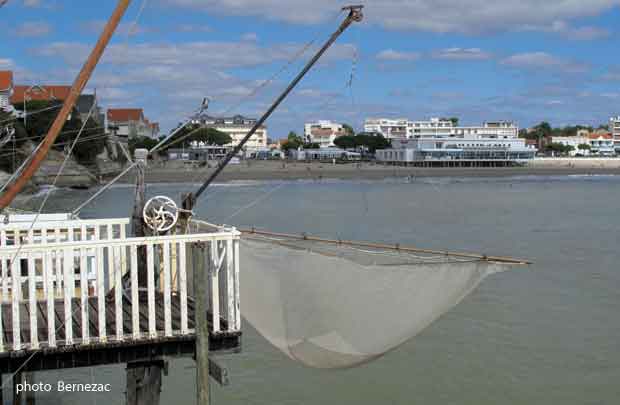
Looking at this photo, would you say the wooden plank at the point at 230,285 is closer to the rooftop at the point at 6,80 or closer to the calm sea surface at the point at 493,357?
the calm sea surface at the point at 493,357

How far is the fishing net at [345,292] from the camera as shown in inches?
292

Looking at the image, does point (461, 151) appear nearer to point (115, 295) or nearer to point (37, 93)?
point (37, 93)

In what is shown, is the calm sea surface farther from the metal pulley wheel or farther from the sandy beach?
the sandy beach

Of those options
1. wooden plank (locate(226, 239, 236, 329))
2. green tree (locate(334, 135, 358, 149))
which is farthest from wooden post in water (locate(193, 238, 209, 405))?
green tree (locate(334, 135, 358, 149))

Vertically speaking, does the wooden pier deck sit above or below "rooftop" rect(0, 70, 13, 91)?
below

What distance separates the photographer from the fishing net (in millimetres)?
7422

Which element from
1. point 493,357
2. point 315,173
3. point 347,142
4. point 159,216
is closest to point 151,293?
point 159,216

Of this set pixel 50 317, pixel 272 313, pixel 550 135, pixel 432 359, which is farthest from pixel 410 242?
pixel 550 135

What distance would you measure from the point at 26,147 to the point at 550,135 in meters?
175

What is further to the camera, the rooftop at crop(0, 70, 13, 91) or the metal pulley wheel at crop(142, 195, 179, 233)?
the rooftop at crop(0, 70, 13, 91)

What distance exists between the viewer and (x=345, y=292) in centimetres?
749

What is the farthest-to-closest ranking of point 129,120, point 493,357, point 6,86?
point 129,120
point 6,86
point 493,357

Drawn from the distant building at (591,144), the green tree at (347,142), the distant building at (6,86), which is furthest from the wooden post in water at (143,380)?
the distant building at (591,144)

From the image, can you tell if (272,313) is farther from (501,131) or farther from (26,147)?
(501,131)
